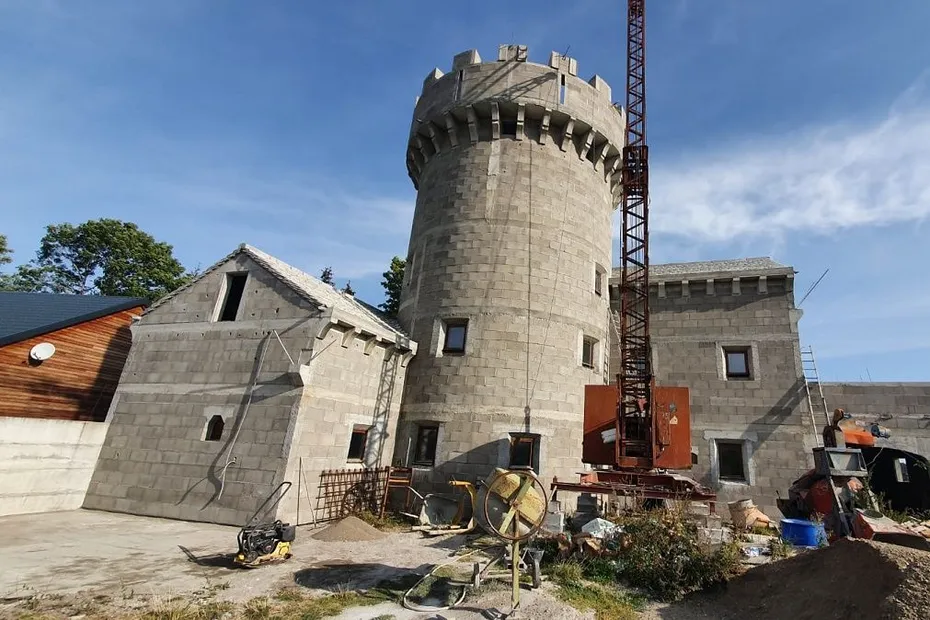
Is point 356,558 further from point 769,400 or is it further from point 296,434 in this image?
point 769,400

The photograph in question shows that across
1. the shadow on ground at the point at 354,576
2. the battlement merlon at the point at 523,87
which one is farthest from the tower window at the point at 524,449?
the battlement merlon at the point at 523,87

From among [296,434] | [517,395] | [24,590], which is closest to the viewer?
[24,590]

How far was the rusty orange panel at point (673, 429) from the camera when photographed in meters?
14.1

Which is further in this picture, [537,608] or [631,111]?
[631,111]

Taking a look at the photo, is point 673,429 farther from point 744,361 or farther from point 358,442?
point 358,442

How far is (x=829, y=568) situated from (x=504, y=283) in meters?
12.2

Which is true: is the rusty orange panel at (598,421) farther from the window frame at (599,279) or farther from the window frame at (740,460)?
the window frame at (740,460)

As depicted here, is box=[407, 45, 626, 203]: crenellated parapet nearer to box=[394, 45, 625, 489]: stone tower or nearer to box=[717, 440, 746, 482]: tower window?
box=[394, 45, 625, 489]: stone tower

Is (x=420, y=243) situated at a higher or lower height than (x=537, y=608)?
higher

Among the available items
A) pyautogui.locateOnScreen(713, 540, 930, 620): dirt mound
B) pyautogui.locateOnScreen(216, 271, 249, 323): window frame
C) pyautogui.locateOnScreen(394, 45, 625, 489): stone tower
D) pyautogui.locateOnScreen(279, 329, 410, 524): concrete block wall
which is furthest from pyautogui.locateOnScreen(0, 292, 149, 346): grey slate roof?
pyautogui.locateOnScreen(713, 540, 930, 620): dirt mound

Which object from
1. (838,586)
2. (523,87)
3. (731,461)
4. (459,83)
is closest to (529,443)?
(731,461)

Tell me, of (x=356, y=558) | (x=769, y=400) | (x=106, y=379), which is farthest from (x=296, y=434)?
(x=769, y=400)

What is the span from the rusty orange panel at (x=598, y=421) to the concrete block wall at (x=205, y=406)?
901 cm

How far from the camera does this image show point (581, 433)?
55.6ft
